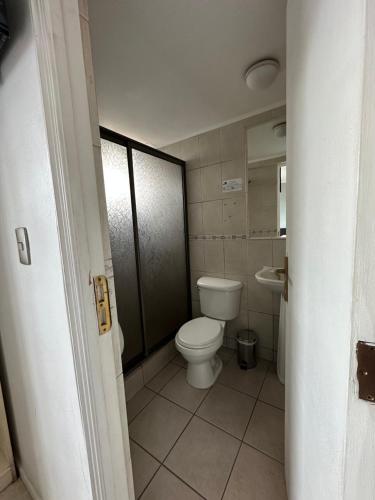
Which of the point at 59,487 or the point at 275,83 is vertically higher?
the point at 275,83

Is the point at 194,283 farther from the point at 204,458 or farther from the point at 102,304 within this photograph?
the point at 102,304

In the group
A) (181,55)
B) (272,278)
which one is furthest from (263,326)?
(181,55)

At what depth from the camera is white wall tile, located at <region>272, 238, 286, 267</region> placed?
5.40ft

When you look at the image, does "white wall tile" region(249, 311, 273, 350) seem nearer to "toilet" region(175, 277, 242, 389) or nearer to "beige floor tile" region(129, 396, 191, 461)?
"toilet" region(175, 277, 242, 389)

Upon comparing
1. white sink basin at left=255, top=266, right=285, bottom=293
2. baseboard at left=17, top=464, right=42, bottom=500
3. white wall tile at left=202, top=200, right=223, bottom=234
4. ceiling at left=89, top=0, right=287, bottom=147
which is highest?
ceiling at left=89, top=0, right=287, bottom=147

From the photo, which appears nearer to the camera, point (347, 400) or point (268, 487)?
point (347, 400)

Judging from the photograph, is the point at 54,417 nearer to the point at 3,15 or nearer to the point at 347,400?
the point at 347,400

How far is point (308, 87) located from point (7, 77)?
0.82m

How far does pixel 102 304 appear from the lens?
54 cm

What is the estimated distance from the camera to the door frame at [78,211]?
0.43 metres

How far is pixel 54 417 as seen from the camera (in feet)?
2.20

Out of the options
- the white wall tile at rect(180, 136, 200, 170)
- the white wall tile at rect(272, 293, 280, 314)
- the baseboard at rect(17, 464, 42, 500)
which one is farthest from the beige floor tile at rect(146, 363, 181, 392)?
the white wall tile at rect(180, 136, 200, 170)

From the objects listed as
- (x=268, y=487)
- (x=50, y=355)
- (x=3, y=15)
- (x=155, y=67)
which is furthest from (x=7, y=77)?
(x=268, y=487)

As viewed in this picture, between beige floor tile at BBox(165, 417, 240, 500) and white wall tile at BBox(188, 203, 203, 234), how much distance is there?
1.57 m
